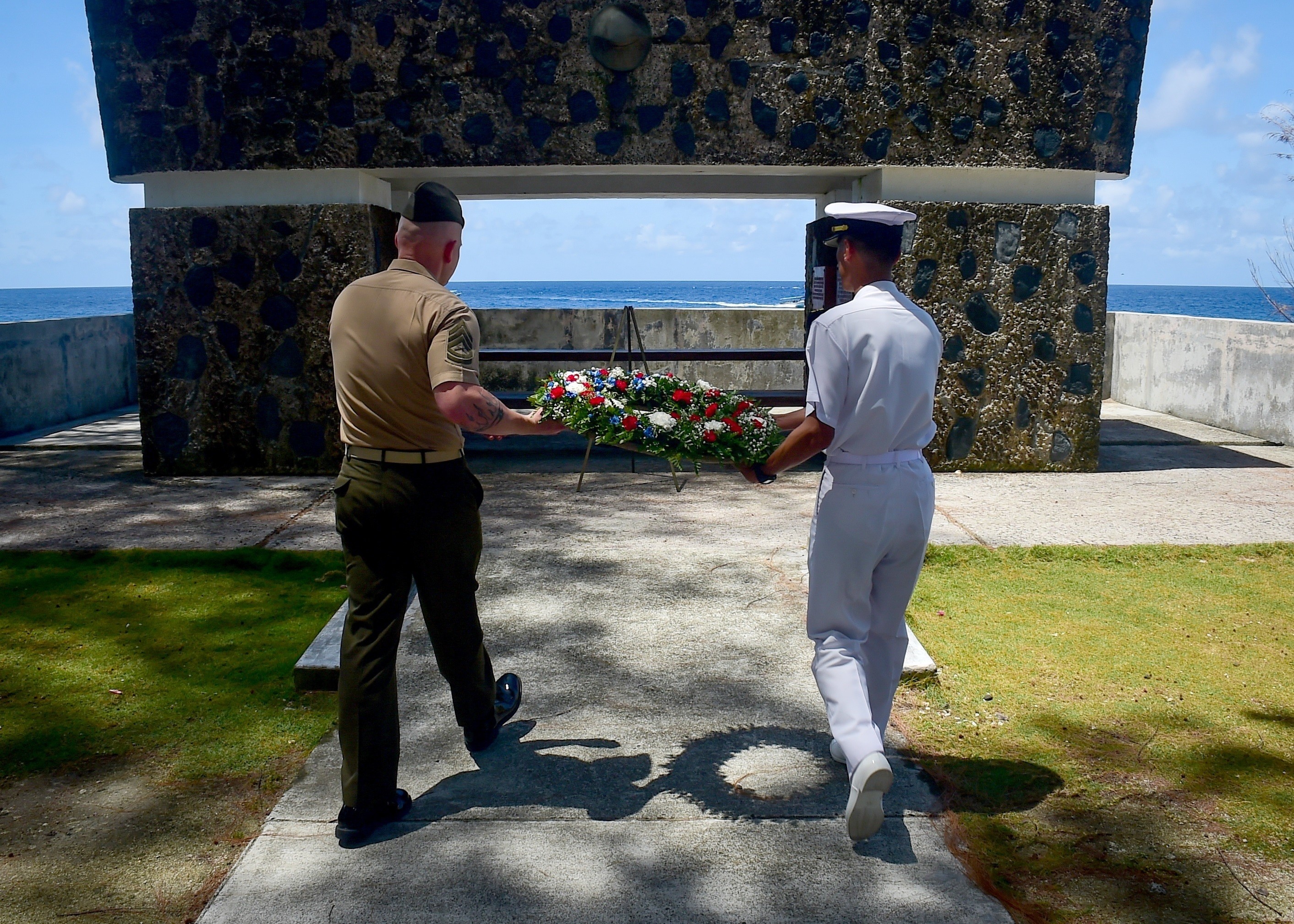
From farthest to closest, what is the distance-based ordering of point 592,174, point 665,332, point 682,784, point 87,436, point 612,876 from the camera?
point 665,332 < point 87,436 < point 592,174 < point 682,784 < point 612,876

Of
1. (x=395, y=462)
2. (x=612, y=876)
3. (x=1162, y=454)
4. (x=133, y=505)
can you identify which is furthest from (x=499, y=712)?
(x=1162, y=454)

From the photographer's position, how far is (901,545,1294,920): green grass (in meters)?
3.16

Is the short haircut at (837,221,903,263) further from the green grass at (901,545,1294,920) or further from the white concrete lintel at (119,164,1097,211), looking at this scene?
the white concrete lintel at (119,164,1097,211)

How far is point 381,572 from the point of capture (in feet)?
10.8

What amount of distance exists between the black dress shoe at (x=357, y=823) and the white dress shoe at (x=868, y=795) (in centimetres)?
146

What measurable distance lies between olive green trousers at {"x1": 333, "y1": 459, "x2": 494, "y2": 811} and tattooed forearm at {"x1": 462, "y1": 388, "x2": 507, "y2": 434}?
0.24m

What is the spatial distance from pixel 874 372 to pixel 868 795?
4.16 ft

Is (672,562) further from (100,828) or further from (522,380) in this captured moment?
(522,380)

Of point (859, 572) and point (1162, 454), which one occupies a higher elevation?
point (859, 572)

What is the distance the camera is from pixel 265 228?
8.65 metres

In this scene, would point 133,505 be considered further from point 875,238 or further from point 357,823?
point 875,238

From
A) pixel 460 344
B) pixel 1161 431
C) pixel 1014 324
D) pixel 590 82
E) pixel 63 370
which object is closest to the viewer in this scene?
pixel 460 344

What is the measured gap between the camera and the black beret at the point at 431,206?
131 inches

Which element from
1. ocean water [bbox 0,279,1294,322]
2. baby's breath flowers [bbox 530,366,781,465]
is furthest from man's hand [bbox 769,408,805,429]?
ocean water [bbox 0,279,1294,322]
